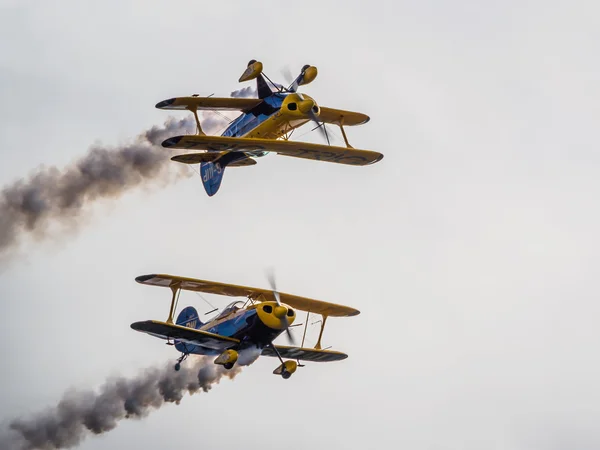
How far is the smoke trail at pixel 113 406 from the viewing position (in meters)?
68.5

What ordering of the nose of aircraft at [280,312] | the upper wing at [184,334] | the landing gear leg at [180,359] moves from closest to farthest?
the nose of aircraft at [280,312] < the upper wing at [184,334] < the landing gear leg at [180,359]

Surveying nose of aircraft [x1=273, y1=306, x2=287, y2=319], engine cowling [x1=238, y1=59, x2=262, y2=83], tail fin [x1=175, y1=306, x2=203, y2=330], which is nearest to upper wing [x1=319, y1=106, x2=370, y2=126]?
engine cowling [x1=238, y1=59, x2=262, y2=83]

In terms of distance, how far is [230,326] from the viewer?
62812 mm

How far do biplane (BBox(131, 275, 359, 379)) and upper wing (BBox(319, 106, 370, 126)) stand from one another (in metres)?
6.59

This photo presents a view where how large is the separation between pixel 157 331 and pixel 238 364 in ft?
9.89

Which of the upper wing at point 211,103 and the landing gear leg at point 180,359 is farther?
the upper wing at point 211,103

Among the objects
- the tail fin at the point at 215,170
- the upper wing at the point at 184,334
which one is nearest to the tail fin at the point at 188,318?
the upper wing at the point at 184,334

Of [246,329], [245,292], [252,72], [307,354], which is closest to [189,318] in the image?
[245,292]

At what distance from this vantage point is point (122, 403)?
226ft

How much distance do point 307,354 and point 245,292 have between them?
14.0 feet

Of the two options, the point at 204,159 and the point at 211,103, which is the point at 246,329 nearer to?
the point at 204,159

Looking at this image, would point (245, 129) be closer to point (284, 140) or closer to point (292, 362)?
point (284, 140)

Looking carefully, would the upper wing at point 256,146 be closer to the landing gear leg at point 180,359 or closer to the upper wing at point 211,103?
the upper wing at point 211,103

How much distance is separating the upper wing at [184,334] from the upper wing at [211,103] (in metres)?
7.71
